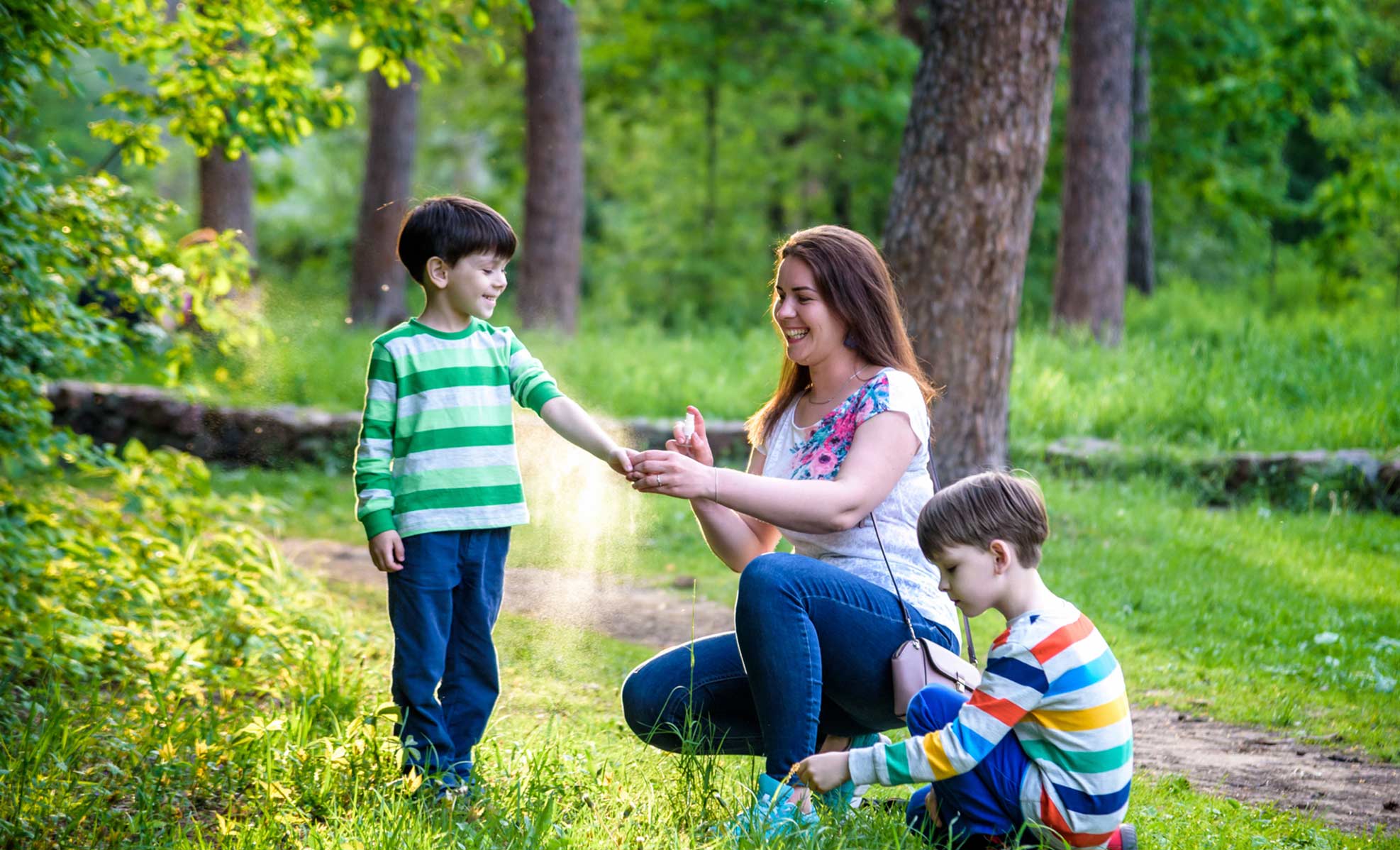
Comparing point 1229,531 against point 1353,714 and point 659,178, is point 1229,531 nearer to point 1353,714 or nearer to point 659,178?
point 1353,714

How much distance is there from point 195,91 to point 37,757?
9.23 ft

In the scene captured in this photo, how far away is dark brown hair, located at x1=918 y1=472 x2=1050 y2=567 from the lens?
8.23ft

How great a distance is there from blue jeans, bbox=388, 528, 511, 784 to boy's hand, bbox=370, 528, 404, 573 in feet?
0.18

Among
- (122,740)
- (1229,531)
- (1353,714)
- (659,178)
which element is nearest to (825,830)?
(122,740)

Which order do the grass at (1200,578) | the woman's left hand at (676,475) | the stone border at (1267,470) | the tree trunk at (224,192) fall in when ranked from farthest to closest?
the tree trunk at (224,192) < the stone border at (1267,470) < the grass at (1200,578) < the woman's left hand at (676,475)

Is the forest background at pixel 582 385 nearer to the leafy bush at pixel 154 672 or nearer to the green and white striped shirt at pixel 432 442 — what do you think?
the leafy bush at pixel 154 672

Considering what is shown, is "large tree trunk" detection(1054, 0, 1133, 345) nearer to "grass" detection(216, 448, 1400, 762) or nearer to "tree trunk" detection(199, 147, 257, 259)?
"grass" detection(216, 448, 1400, 762)

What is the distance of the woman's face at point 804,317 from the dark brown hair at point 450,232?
74 cm

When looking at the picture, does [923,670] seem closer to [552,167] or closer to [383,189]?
[552,167]

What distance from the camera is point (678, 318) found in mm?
15289

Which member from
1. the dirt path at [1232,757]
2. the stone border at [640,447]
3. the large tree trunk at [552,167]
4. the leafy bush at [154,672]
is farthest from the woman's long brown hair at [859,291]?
the large tree trunk at [552,167]

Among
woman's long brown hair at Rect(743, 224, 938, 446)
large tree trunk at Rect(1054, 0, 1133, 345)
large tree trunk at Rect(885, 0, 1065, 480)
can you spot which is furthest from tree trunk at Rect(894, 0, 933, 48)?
woman's long brown hair at Rect(743, 224, 938, 446)

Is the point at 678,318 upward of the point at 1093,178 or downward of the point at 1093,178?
downward

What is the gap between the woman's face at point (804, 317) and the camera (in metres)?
3.07
